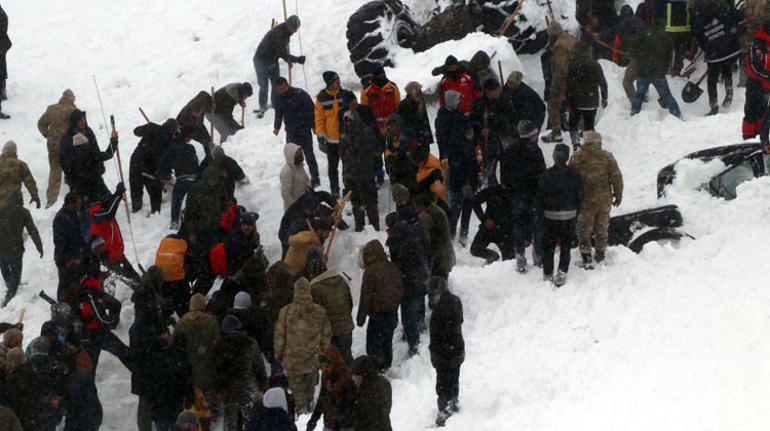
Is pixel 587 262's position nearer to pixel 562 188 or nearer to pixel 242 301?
pixel 562 188

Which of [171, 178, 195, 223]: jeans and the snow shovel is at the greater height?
the snow shovel

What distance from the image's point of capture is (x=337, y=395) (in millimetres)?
9797

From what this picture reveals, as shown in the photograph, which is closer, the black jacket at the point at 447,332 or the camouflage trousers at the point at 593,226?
the black jacket at the point at 447,332

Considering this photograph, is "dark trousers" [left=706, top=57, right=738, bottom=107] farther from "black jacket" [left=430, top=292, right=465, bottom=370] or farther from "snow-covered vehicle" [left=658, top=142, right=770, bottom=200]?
"black jacket" [left=430, top=292, right=465, bottom=370]

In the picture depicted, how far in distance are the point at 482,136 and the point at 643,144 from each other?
121 inches

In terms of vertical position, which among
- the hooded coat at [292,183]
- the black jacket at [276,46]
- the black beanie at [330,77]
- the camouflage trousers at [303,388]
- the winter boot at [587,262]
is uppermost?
the black jacket at [276,46]

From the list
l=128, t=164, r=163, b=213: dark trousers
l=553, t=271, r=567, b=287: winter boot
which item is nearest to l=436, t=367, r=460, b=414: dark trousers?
l=553, t=271, r=567, b=287: winter boot

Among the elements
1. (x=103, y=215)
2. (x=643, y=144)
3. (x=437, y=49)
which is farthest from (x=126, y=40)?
(x=643, y=144)

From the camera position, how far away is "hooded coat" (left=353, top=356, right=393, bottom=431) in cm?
949

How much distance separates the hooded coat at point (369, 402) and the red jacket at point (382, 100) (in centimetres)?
672

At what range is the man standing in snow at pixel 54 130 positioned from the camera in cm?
1689

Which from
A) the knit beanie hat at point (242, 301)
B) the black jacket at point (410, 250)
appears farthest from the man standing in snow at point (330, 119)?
the knit beanie hat at point (242, 301)

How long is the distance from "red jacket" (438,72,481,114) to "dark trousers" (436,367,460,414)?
536 centimetres

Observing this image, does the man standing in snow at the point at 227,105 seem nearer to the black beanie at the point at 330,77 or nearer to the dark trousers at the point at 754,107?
the black beanie at the point at 330,77
